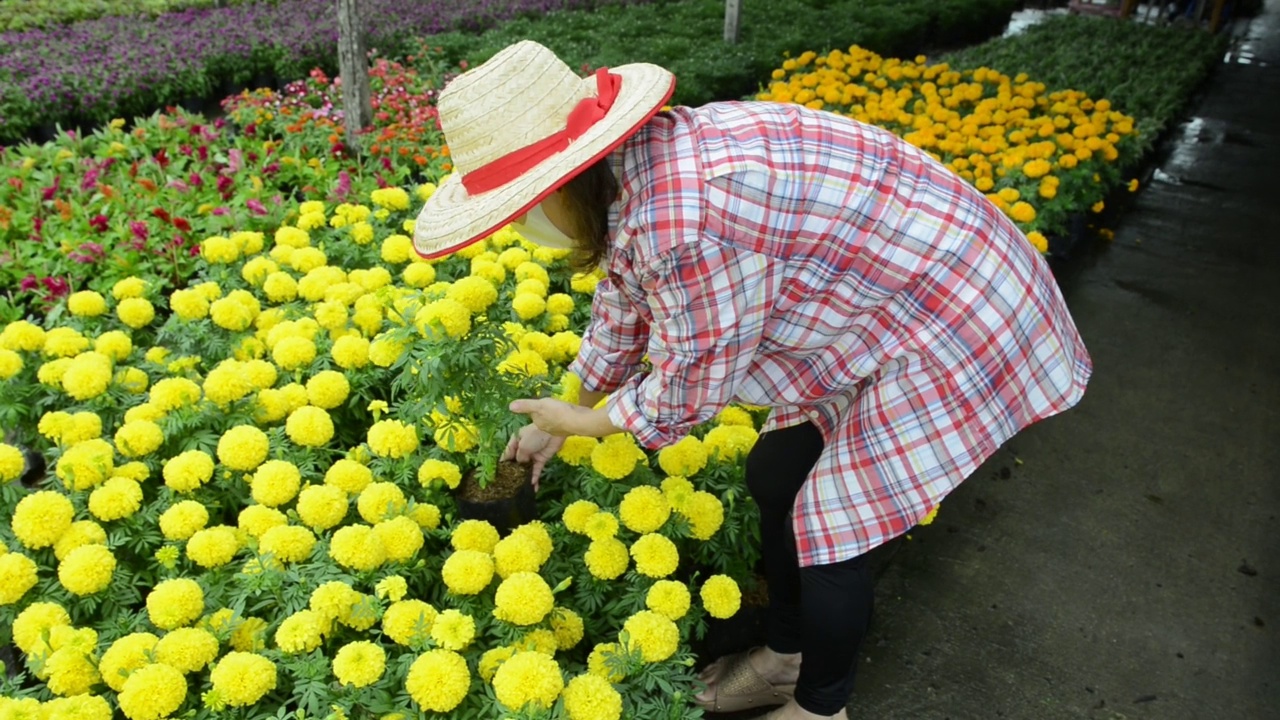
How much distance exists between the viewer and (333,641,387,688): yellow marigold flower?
1.53 metres

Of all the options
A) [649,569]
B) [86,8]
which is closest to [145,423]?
[649,569]

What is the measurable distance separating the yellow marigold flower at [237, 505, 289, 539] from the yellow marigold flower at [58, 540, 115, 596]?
0.26 metres

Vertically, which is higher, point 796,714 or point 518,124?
point 518,124

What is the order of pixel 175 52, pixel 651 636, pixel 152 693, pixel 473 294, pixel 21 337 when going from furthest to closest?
pixel 175 52 → pixel 21 337 → pixel 473 294 → pixel 651 636 → pixel 152 693

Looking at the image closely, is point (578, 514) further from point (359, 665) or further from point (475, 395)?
point (359, 665)

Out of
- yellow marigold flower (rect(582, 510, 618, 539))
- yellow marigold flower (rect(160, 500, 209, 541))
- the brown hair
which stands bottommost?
yellow marigold flower (rect(582, 510, 618, 539))

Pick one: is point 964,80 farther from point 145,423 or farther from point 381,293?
point 145,423

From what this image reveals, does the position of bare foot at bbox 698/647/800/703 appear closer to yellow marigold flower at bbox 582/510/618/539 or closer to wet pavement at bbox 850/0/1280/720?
wet pavement at bbox 850/0/1280/720

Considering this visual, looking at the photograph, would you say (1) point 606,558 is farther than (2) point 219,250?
No

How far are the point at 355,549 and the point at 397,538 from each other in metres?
0.08

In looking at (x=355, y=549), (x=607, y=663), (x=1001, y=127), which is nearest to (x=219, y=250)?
(x=355, y=549)

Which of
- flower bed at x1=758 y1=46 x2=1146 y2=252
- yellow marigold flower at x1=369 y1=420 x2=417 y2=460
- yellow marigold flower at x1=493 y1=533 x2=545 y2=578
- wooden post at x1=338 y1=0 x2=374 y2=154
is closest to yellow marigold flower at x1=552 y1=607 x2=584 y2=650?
yellow marigold flower at x1=493 y1=533 x2=545 y2=578

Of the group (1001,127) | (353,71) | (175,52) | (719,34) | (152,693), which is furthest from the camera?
(719,34)

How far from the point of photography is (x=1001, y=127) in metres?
4.55
